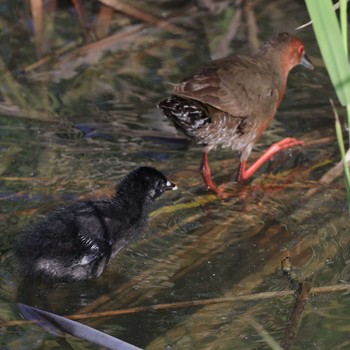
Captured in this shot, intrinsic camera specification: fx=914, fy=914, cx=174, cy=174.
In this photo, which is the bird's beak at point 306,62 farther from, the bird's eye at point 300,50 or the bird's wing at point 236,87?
the bird's wing at point 236,87

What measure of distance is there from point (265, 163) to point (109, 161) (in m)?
1.03

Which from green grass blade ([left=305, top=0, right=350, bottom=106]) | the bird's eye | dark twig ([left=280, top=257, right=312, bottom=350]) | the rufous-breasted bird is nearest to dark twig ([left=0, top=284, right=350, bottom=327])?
dark twig ([left=280, top=257, right=312, bottom=350])

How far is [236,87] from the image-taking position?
538 cm

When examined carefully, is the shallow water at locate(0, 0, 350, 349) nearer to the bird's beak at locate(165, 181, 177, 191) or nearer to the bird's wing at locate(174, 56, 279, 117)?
the bird's beak at locate(165, 181, 177, 191)

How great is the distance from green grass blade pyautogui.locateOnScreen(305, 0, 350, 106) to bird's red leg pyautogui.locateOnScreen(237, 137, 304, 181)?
259cm

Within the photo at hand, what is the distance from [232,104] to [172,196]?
645 mm

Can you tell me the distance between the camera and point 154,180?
487 centimetres

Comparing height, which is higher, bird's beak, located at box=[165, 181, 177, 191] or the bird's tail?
the bird's tail

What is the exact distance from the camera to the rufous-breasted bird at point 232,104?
16.8 feet

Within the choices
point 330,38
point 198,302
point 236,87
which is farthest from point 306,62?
point 330,38

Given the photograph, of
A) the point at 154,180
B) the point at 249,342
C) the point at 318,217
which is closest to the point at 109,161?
the point at 154,180

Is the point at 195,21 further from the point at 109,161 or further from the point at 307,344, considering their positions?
the point at 307,344

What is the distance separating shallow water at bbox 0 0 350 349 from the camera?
13.2 feet

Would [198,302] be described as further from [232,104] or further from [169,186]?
[232,104]
